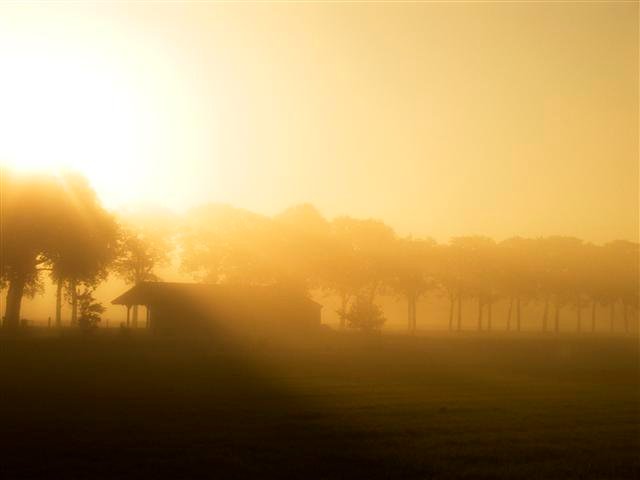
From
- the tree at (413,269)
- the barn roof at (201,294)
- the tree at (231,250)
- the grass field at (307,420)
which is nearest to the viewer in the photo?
the grass field at (307,420)

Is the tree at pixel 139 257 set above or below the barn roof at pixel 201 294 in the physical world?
above

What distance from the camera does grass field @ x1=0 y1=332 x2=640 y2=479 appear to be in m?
13.9

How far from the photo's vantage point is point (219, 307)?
76562 mm

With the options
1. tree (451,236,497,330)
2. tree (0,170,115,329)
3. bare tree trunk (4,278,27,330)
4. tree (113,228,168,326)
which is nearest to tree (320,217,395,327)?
tree (451,236,497,330)

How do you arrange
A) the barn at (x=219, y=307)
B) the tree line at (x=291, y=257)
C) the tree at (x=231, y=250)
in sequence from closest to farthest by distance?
1. the tree line at (x=291, y=257)
2. the barn at (x=219, y=307)
3. the tree at (x=231, y=250)

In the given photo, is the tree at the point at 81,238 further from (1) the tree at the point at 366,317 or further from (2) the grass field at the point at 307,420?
(2) the grass field at the point at 307,420

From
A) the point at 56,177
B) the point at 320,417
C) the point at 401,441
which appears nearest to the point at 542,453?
the point at 401,441

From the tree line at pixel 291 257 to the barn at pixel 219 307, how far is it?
12.5 ft

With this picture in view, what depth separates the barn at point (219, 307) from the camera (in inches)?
2872

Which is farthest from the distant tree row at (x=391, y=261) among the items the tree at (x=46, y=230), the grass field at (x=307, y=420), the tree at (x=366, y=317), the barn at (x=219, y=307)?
the grass field at (x=307, y=420)

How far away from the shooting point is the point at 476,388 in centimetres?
2845

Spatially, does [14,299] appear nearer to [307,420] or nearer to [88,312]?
[88,312]

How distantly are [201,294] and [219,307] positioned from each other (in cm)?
230

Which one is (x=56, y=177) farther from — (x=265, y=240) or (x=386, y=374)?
(x=386, y=374)
